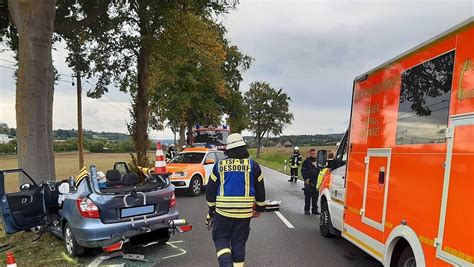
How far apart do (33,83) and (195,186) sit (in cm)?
688

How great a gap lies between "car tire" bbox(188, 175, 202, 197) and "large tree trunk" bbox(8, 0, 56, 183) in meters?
5.80

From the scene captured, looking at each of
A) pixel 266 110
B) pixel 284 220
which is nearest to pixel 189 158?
pixel 284 220

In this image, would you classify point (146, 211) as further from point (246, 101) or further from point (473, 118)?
point (246, 101)

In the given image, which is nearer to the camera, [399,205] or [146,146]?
[399,205]

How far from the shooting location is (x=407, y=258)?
414 centimetres

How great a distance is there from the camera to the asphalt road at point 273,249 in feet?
19.3

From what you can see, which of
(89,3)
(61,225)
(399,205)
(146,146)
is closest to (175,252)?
(61,225)

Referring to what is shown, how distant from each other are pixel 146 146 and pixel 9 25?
27.8 ft

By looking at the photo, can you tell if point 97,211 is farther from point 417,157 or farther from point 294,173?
point 294,173

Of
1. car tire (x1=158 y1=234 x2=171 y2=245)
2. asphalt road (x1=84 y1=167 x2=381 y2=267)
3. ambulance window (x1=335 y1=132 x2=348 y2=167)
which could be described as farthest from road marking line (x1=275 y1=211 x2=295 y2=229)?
car tire (x1=158 y1=234 x2=171 y2=245)

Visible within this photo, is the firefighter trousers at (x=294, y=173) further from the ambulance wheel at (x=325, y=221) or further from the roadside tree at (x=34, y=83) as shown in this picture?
the roadside tree at (x=34, y=83)

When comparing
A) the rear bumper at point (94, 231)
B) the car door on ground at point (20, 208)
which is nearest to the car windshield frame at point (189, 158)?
the car door on ground at point (20, 208)

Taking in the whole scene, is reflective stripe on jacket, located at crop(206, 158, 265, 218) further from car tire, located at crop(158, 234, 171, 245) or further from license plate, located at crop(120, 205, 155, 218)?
car tire, located at crop(158, 234, 171, 245)

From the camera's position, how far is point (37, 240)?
7.23 metres
